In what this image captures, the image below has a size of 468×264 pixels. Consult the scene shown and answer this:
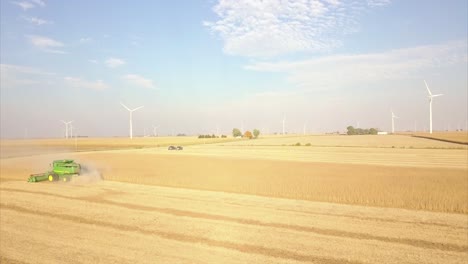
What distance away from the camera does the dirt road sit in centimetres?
1262

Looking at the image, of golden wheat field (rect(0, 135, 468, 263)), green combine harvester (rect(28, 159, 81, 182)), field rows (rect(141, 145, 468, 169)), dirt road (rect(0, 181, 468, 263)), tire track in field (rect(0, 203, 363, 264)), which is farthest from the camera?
field rows (rect(141, 145, 468, 169))

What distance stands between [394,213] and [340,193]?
653 centimetres

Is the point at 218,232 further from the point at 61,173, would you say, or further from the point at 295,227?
the point at 61,173

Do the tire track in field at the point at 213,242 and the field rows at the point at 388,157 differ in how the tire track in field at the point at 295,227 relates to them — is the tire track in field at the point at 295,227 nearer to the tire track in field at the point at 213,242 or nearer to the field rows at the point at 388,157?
the tire track in field at the point at 213,242

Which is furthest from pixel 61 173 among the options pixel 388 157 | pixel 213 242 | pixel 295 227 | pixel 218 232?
pixel 388 157

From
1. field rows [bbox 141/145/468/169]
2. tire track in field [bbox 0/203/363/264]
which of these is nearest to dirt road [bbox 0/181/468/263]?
tire track in field [bbox 0/203/363/264]

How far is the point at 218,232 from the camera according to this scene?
15.3 m

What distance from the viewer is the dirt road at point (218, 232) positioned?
12.6m

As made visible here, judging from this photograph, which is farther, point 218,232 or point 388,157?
point 388,157

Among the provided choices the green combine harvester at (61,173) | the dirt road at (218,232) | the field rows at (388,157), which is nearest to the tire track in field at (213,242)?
the dirt road at (218,232)

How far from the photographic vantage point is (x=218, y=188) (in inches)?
1122

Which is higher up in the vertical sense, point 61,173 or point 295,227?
point 61,173

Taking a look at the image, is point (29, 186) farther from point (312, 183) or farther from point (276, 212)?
point (312, 183)

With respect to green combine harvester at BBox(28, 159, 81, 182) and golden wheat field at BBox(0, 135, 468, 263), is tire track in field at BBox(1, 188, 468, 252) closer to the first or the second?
golden wheat field at BBox(0, 135, 468, 263)
